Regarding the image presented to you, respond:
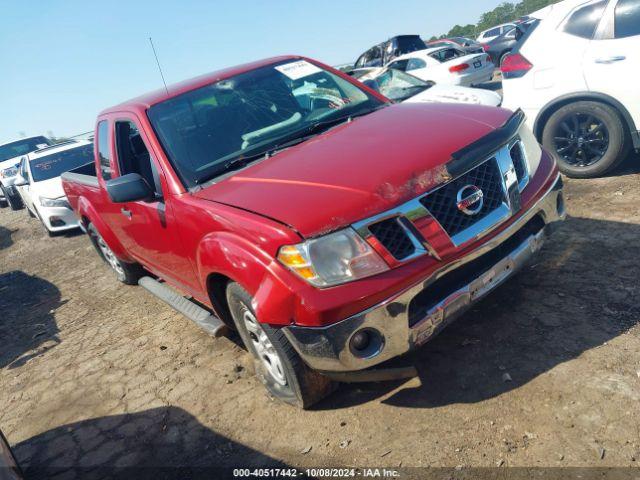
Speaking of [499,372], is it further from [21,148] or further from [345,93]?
[21,148]

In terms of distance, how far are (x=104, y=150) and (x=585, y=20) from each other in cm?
472

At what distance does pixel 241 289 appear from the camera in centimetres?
257

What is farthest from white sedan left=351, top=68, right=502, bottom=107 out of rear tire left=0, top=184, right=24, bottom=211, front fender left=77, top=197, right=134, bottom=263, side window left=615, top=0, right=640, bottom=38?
rear tire left=0, top=184, right=24, bottom=211

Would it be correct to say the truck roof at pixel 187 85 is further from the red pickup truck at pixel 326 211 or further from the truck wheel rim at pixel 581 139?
the truck wheel rim at pixel 581 139

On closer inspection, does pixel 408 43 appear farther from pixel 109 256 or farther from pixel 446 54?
pixel 109 256

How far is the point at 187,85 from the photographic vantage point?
3689mm

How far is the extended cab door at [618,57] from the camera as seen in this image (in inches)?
175

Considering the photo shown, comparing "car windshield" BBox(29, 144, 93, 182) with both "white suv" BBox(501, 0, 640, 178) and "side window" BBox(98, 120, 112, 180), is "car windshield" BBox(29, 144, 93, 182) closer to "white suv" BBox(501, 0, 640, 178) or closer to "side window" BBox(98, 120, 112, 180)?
"side window" BBox(98, 120, 112, 180)

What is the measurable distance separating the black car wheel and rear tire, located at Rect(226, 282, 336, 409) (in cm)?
379

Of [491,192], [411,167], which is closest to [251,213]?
[411,167]

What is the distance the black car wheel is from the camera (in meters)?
4.70

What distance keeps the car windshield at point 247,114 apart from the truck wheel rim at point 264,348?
2.95 feet

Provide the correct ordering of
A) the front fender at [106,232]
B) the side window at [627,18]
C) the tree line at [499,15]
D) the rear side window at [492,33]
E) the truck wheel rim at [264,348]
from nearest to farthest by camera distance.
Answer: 1. the truck wheel rim at [264,348]
2. the side window at [627,18]
3. the front fender at [106,232]
4. the rear side window at [492,33]
5. the tree line at [499,15]

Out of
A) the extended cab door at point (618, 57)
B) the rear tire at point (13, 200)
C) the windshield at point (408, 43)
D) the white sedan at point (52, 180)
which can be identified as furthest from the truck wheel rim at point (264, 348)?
the windshield at point (408, 43)
